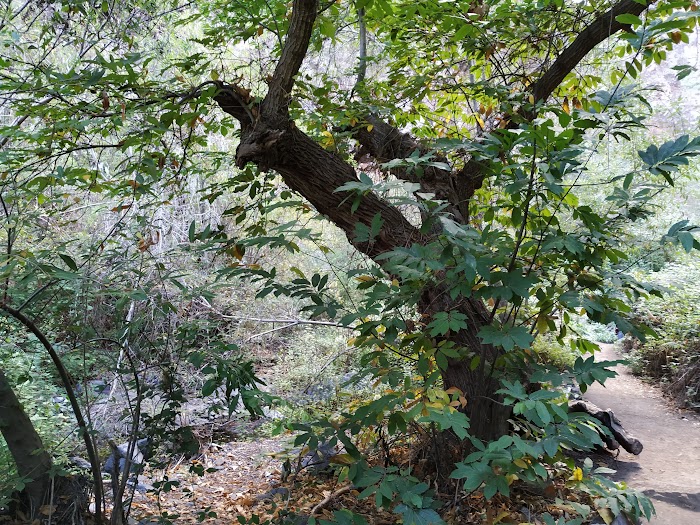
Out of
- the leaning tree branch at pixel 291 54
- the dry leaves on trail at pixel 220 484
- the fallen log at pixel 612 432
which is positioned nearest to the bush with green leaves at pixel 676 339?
the fallen log at pixel 612 432

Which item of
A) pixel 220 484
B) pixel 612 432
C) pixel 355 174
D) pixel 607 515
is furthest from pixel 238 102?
pixel 612 432

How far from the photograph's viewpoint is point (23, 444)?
9.18 feet

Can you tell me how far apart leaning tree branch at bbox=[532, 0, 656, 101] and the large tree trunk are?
10.8ft

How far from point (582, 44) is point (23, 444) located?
388 centimetres

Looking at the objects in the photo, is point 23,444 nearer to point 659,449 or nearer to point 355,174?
point 355,174

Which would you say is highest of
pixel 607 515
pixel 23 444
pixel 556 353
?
pixel 23 444

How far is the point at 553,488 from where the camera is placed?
3.04m

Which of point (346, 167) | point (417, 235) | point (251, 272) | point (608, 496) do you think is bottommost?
point (608, 496)

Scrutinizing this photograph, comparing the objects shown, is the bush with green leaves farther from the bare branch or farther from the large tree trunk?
the large tree trunk

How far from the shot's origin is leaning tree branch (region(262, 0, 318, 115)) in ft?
8.27

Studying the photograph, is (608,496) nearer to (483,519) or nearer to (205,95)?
(483,519)

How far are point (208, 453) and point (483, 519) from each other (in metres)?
3.52

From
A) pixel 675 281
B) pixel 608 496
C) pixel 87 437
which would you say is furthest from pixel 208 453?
pixel 675 281

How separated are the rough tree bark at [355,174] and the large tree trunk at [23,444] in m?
1.63
